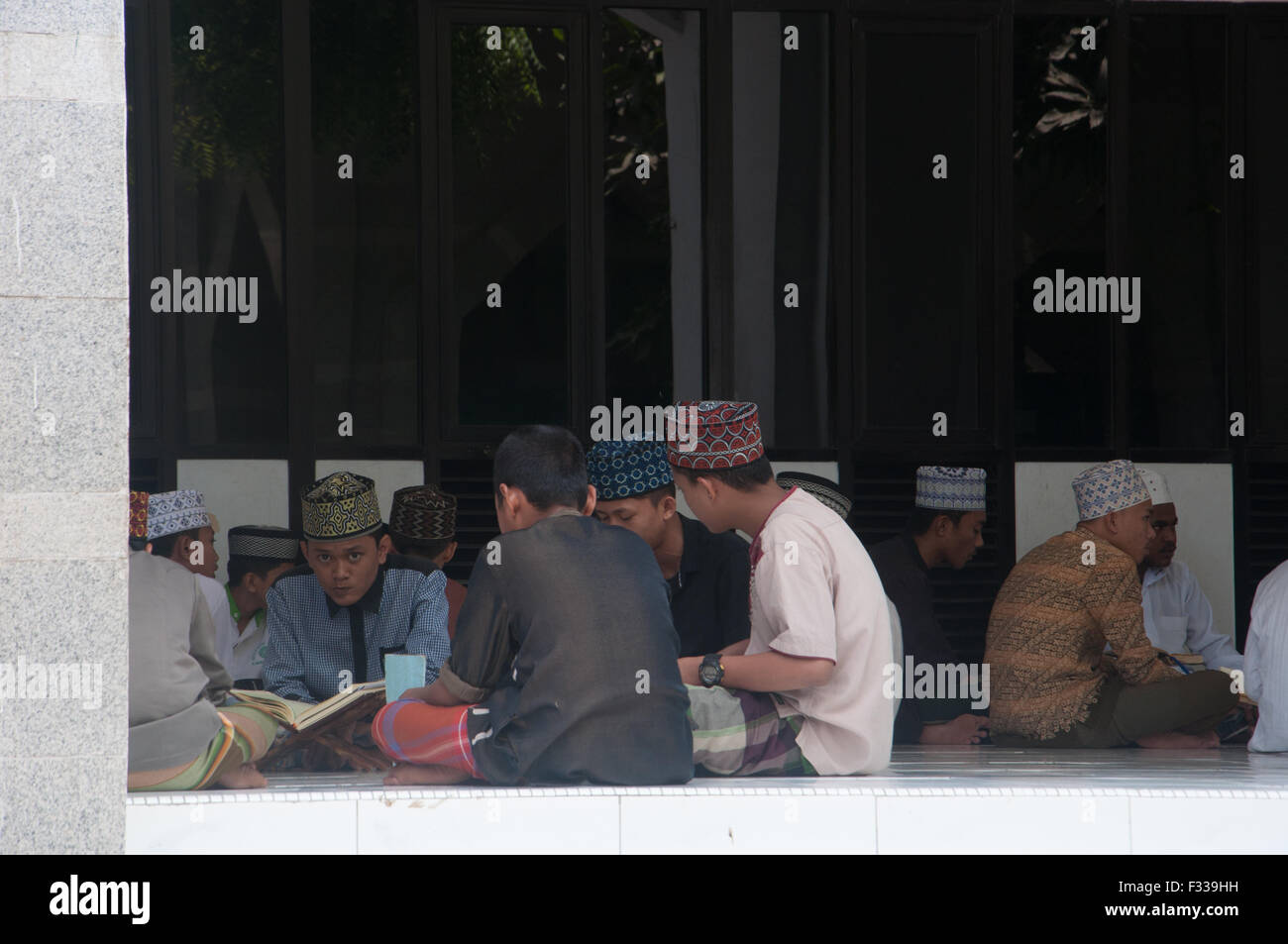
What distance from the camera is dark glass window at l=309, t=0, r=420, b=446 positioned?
6.78 metres

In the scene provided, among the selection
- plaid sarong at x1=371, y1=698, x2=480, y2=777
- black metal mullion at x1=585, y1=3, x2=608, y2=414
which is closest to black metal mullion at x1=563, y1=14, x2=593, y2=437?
black metal mullion at x1=585, y1=3, x2=608, y2=414

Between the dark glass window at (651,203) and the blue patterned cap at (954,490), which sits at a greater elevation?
the dark glass window at (651,203)

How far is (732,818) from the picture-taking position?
3803 mm

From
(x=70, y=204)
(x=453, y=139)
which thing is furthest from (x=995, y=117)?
(x=70, y=204)

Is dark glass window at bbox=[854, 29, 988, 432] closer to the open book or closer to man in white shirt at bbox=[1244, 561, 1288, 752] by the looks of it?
man in white shirt at bbox=[1244, 561, 1288, 752]

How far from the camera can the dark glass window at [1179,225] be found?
23.5 feet

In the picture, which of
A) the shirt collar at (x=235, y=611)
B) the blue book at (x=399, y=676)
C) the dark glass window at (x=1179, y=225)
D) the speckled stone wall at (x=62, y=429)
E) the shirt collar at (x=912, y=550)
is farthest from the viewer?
the dark glass window at (x=1179, y=225)

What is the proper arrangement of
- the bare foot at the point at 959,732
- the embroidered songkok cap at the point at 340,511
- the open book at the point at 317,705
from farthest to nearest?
the bare foot at the point at 959,732
the embroidered songkok cap at the point at 340,511
the open book at the point at 317,705

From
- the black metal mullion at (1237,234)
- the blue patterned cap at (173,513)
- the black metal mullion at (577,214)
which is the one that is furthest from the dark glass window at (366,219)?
the black metal mullion at (1237,234)

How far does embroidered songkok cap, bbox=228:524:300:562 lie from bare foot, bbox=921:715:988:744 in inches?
103

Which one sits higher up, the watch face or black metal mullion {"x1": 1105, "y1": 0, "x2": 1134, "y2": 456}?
black metal mullion {"x1": 1105, "y1": 0, "x2": 1134, "y2": 456}

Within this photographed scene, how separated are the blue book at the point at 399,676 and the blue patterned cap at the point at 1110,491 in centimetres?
256

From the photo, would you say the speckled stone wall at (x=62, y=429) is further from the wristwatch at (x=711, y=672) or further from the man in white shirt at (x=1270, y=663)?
the man in white shirt at (x=1270, y=663)

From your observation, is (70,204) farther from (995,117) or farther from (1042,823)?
(995,117)
